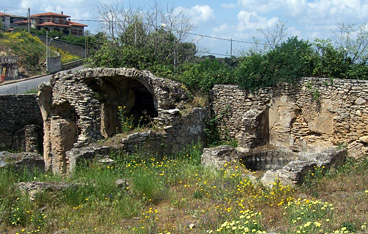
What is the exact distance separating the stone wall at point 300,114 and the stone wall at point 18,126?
29.4 ft

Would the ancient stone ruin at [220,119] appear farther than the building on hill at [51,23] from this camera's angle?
No

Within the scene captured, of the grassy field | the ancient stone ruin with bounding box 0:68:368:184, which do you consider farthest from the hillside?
the grassy field

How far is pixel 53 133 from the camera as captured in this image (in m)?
14.2

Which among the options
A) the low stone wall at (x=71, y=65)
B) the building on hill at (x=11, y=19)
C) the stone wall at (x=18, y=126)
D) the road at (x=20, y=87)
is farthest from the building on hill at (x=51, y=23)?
the stone wall at (x=18, y=126)

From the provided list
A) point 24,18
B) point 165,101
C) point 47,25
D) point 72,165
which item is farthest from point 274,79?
point 24,18

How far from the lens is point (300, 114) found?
12.6m

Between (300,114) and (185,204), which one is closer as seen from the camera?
(185,204)

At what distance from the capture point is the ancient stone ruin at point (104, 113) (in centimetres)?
1158

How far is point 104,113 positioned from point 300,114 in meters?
6.97

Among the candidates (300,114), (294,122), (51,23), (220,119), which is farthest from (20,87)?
(51,23)

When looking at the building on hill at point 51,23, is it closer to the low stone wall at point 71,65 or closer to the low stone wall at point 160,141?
the low stone wall at point 71,65

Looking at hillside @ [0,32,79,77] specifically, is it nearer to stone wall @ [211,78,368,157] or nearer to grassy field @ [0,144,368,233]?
stone wall @ [211,78,368,157]

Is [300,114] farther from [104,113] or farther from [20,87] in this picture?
[20,87]

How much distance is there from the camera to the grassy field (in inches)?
246
